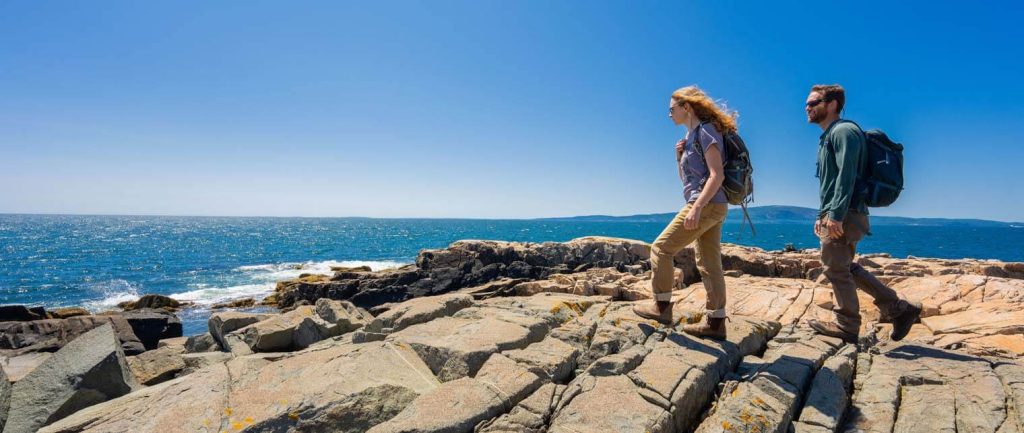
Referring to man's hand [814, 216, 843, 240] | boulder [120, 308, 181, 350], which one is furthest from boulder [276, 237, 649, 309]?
man's hand [814, 216, 843, 240]

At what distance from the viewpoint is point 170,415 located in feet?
12.2

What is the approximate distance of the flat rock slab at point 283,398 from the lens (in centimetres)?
349

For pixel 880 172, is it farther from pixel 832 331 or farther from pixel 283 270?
pixel 283 270

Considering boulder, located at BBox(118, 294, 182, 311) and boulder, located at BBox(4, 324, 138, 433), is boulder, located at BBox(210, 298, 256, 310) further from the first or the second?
boulder, located at BBox(4, 324, 138, 433)

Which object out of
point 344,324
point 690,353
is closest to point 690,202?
point 690,353

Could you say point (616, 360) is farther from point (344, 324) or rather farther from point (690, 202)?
point (344, 324)

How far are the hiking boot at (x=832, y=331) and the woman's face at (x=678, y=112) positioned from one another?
10.8 ft

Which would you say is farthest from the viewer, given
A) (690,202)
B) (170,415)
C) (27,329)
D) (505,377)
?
(27,329)

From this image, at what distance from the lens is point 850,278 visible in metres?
5.46

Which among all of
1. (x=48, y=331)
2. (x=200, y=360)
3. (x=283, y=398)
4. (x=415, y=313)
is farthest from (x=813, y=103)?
(x=48, y=331)

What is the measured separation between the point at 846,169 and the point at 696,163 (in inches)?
64.4

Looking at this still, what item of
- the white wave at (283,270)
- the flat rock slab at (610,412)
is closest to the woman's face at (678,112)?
the flat rock slab at (610,412)

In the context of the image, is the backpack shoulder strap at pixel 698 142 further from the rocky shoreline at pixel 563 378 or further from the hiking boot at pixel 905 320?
the hiking boot at pixel 905 320

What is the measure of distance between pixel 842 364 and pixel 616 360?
238cm
